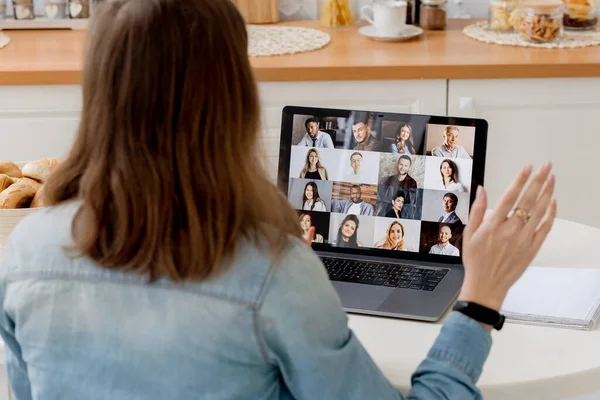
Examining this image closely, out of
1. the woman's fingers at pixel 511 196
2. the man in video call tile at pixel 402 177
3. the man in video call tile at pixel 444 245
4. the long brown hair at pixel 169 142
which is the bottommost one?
the man in video call tile at pixel 444 245

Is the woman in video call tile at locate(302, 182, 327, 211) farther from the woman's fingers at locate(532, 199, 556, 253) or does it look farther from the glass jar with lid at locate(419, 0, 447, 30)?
→ the glass jar with lid at locate(419, 0, 447, 30)

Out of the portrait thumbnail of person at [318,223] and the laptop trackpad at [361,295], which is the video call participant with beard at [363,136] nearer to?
the portrait thumbnail of person at [318,223]

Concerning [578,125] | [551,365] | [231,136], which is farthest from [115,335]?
[578,125]

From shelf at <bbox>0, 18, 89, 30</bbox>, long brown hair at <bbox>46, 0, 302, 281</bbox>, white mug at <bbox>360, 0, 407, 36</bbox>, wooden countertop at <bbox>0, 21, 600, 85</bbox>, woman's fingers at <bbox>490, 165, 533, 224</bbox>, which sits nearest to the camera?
long brown hair at <bbox>46, 0, 302, 281</bbox>

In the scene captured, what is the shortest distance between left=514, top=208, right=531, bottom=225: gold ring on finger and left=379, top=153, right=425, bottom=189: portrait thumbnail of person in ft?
1.45

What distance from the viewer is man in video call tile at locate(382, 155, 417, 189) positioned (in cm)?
150

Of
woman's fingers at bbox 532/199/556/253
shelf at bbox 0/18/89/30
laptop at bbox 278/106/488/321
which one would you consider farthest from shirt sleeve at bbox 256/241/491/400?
shelf at bbox 0/18/89/30

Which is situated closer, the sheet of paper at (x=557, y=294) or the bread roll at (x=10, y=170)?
the sheet of paper at (x=557, y=294)

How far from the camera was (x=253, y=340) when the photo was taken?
35.6 inches

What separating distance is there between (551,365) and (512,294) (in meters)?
0.21

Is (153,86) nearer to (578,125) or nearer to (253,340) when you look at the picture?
(253,340)

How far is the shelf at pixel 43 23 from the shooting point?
10.0ft

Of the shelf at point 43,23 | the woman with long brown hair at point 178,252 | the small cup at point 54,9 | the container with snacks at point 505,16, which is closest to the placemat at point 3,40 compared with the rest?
the shelf at point 43,23

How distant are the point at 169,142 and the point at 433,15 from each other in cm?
218
